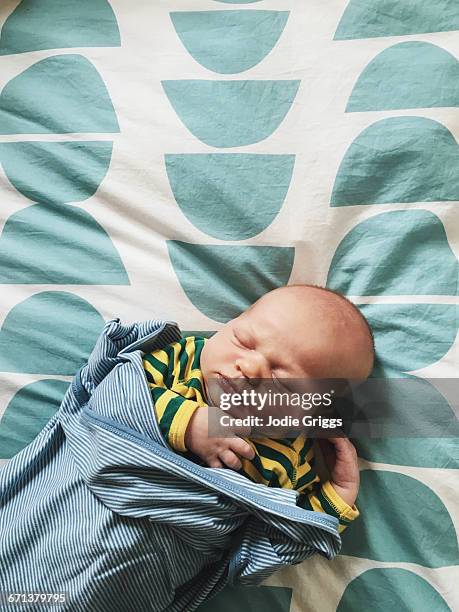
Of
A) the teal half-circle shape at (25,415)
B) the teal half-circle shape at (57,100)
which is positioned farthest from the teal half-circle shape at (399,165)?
the teal half-circle shape at (25,415)

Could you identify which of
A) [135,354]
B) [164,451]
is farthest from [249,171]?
[164,451]

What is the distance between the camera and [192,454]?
946 millimetres

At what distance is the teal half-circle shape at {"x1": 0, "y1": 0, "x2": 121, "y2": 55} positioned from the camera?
108cm

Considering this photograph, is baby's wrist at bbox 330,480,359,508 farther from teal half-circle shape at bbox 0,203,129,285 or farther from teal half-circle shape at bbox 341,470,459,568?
teal half-circle shape at bbox 0,203,129,285

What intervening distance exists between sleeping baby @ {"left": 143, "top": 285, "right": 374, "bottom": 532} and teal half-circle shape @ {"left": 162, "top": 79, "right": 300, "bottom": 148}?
0.25 m

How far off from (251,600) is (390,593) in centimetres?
20

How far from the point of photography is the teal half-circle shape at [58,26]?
108cm

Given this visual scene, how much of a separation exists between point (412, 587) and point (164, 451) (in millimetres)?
405

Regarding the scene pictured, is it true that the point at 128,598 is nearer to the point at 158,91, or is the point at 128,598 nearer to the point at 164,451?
the point at 164,451

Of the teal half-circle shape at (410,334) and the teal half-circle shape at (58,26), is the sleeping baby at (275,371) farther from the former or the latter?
the teal half-circle shape at (58,26)

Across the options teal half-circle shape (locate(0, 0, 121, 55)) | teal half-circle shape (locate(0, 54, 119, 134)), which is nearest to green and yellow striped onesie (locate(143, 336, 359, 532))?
teal half-circle shape (locate(0, 54, 119, 134))

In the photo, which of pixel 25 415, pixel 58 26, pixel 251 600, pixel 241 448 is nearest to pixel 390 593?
pixel 251 600

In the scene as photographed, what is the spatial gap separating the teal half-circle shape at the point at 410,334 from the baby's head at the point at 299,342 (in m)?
0.04

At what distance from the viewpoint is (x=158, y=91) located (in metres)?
1.06
